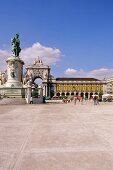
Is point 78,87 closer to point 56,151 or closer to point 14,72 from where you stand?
point 14,72

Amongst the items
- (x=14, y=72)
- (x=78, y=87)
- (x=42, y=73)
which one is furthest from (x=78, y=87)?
(x=14, y=72)

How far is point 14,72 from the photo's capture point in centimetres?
4962

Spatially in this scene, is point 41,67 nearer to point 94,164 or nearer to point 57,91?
point 57,91

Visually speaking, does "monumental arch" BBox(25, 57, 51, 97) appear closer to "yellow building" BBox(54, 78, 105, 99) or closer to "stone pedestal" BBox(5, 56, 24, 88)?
"yellow building" BBox(54, 78, 105, 99)

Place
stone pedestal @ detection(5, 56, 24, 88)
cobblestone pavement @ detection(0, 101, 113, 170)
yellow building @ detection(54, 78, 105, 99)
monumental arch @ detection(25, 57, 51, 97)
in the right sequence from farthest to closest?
yellow building @ detection(54, 78, 105, 99), monumental arch @ detection(25, 57, 51, 97), stone pedestal @ detection(5, 56, 24, 88), cobblestone pavement @ detection(0, 101, 113, 170)

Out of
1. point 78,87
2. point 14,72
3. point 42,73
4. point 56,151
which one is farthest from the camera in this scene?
point 78,87

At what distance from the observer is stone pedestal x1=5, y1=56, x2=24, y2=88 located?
4903 centimetres

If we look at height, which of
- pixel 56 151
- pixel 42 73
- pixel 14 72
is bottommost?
pixel 56 151

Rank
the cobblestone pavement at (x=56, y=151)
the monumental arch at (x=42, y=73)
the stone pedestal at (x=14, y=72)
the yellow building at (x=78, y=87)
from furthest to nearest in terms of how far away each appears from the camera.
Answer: the yellow building at (x=78, y=87), the monumental arch at (x=42, y=73), the stone pedestal at (x=14, y=72), the cobblestone pavement at (x=56, y=151)

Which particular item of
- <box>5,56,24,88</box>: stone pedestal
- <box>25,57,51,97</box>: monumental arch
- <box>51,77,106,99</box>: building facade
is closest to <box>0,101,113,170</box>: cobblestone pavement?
<box>5,56,24,88</box>: stone pedestal

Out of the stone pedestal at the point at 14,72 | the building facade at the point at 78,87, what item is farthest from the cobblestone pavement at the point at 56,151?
the building facade at the point at 78,87

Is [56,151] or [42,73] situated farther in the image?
[42,73]

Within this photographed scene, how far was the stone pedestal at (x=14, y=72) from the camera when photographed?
49.0 metres

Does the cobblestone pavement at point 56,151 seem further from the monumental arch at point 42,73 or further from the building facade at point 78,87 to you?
the building facade at point 78,87
